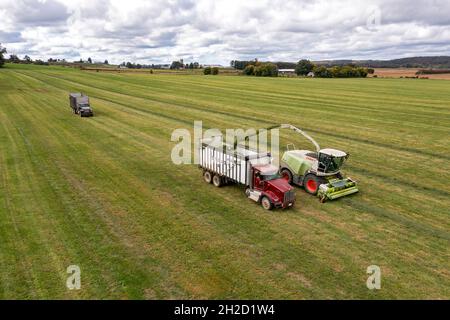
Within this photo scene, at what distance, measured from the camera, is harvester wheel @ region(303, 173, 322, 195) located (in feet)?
57.3

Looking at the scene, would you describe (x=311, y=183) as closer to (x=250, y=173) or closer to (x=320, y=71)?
(x=250, y=173)

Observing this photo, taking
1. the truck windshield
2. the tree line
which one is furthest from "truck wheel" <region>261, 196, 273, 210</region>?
the tree line

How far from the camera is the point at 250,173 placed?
16.7 m

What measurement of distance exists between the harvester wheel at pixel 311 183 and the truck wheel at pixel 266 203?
3.13m

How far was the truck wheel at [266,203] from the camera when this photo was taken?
1575 centimetres

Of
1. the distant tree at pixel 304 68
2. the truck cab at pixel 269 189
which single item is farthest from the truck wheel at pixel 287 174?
the distant tree at pixel 304 68

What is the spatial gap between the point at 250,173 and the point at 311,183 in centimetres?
346

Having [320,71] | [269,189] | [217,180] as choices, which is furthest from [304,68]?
[269,189]

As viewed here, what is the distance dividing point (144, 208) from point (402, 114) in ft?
125
